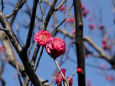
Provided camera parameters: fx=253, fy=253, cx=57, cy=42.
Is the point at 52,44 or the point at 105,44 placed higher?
the point at 52,44

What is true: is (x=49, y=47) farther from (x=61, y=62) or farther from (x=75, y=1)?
(x=61, y=62)

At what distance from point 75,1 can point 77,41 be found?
230 millimetres

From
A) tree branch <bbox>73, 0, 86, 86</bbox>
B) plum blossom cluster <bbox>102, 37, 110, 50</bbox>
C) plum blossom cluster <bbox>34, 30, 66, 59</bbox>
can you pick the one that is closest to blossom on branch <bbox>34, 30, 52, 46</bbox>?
plum blossom cluster <bbox>34, 30, 66, 59</bbox>

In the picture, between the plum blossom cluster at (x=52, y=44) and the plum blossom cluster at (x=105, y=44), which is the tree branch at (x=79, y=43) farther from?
the plum blossom cluster at (x=105, y=44)

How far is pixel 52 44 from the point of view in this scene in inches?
53.9

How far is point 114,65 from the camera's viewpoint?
5492mm

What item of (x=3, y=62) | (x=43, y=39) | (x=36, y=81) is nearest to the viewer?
(x=36, y=81)

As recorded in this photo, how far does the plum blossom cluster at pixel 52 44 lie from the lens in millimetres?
1357

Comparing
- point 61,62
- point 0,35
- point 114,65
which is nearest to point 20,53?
point 61,62

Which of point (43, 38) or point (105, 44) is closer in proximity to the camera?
point (43, 38)

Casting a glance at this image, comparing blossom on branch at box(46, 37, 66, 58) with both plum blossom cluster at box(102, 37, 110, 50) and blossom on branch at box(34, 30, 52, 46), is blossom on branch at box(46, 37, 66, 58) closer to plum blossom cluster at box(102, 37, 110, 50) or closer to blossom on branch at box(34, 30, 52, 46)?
blossom on branch at box(34, 30, 52, 46)

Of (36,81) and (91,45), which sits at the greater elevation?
(36,81)

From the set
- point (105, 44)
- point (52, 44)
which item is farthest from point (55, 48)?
point (105, 44)

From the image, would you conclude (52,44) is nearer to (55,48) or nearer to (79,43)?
(55,48)
